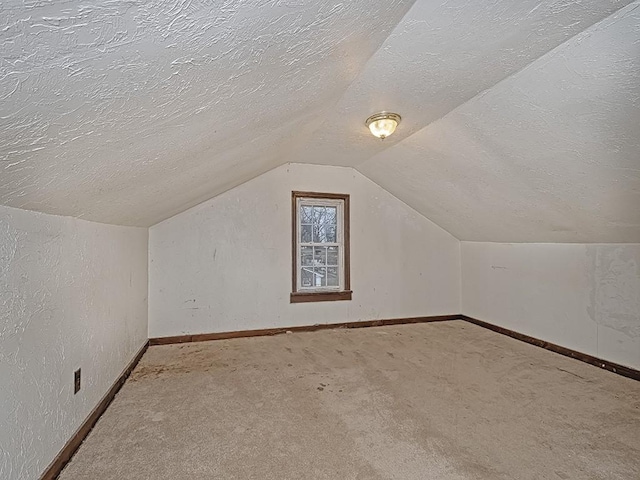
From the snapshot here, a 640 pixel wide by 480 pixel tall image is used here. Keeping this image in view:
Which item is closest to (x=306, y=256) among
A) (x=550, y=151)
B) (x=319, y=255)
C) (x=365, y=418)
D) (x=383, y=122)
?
(x=319, y=255)

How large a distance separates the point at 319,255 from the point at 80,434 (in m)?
3.00

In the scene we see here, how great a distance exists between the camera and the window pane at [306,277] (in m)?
4.37

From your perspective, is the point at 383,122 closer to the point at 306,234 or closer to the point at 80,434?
the point at 306,234

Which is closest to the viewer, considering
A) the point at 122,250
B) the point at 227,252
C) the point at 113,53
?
the point at 113,53

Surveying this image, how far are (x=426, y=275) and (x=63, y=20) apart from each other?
15.4 ft

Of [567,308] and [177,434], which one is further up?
[567,308]

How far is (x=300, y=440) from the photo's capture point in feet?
6.40

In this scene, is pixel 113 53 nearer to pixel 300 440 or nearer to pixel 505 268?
pixel 300 440

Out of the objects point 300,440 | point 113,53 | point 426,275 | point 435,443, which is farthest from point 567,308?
point 113,53

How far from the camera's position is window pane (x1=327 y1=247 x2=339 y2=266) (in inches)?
177

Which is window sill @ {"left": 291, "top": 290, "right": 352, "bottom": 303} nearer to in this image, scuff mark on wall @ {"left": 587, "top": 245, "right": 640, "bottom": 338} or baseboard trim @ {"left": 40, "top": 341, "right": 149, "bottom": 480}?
baseboard trim @ {"left": 40, "top": 341, "right": 149, "bottom": 480}

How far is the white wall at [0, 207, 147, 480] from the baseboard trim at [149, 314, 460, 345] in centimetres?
121

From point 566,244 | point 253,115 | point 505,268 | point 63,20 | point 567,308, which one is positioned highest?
point 253,115

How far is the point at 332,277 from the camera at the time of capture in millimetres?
4512
